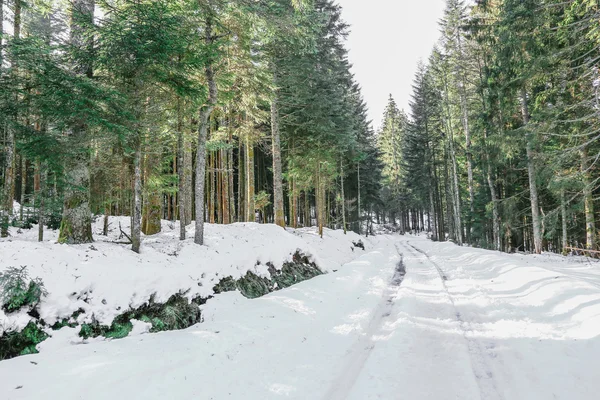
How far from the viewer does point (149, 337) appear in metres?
5.24

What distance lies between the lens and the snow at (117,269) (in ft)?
16.1

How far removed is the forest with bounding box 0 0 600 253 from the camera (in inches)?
253

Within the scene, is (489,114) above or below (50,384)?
above

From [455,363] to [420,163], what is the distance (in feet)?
119

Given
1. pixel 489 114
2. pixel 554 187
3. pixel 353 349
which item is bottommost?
pixel 353 349

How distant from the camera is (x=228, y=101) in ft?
38.2

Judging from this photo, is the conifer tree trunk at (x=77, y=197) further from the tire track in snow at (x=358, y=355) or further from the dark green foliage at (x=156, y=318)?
the tire track in snow at (x=358, y=355)

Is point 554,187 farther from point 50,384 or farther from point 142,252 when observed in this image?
point 50,384

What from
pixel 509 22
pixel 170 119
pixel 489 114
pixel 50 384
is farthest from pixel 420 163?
pixel 50 384

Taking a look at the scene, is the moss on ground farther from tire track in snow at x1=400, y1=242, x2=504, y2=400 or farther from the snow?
tire track in snow at x1=400, y1=242, x2=504, y2=400

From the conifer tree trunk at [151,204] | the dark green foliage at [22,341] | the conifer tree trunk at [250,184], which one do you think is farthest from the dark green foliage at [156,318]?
the conifer tree trunk at [250,184]

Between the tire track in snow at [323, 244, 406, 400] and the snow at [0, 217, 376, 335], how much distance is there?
12.8 feet

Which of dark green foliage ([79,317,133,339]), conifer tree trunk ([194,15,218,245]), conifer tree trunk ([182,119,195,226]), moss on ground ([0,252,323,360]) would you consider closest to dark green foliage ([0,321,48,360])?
moss on ground ([0,252,323,360])

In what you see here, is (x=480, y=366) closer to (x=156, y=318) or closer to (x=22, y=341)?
(x=156, y=318)
